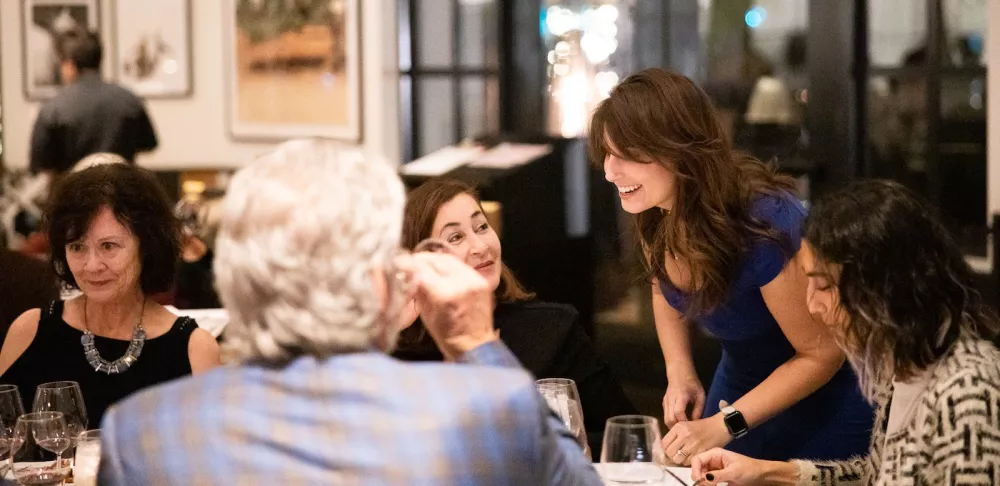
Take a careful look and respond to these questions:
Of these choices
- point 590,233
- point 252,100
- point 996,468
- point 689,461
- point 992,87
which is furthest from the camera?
point 252,100

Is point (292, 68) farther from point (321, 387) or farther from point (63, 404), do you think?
point (321, 387)

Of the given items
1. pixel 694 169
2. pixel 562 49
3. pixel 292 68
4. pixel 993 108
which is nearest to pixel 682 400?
pixel 694 169

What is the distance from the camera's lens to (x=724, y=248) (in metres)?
2.68

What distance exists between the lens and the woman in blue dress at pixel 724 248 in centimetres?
264

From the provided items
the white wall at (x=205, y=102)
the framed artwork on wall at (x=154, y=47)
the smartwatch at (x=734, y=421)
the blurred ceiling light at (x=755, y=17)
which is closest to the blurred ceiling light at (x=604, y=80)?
the blurred ceiling light at (x=755, y=17)

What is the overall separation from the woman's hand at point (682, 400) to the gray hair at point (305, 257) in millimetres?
1516

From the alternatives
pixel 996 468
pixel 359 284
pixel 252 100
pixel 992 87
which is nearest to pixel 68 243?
pixel 359 284

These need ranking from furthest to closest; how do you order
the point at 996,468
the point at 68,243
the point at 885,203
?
the point at 68,243
the point at 885,203
the point at 996,468

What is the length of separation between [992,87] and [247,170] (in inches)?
158

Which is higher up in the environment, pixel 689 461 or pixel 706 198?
pixel 706 198

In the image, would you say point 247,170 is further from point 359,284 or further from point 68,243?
point 68,243

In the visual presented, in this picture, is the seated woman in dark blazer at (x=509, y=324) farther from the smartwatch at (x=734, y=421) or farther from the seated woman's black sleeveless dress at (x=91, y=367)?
the seated woman's black sleeveless dress at (x=91, y=367)

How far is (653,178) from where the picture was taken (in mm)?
2666

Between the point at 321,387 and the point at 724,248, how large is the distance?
4.87 ft
